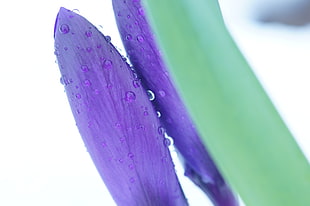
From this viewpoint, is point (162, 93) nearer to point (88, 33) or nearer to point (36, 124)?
point (88, 33)

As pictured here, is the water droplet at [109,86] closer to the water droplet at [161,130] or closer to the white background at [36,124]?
the water droplet at [161,130]

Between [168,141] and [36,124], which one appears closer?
[168,141]

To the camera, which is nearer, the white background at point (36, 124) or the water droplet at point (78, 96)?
the water droplet at point (78, 96)

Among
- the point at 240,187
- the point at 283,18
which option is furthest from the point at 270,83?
the point at 240,187

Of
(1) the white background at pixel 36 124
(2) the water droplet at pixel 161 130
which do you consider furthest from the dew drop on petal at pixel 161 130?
(1) the white background at pixel 36 124

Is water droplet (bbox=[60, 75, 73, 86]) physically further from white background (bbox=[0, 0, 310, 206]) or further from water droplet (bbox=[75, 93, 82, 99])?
white background (bbox=[0, 0, 310, 206])

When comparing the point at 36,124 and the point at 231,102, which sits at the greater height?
the point at 36,124

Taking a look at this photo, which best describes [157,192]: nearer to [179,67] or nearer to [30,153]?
[179,67]

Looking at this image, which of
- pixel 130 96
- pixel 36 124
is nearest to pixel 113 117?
pixel 130 96
